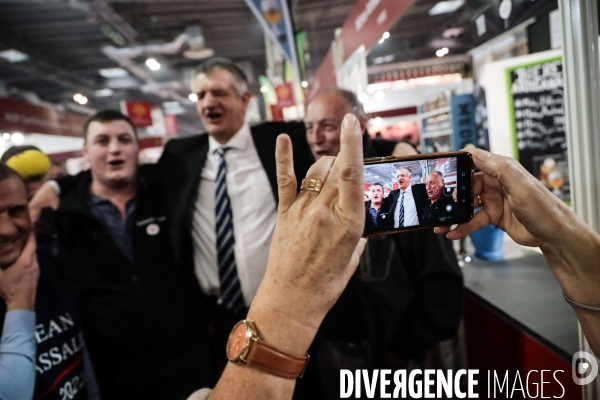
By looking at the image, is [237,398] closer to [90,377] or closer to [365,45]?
[90,377]

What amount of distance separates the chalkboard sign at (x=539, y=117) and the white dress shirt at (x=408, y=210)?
64.7 inches

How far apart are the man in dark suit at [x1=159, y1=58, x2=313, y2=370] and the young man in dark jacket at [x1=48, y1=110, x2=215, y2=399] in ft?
0.34

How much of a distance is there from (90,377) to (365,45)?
100.0 inches

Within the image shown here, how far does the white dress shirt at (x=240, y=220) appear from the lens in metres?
1.87

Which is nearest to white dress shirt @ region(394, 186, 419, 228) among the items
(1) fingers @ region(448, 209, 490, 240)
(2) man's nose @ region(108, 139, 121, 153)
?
(1) fingers @ region(448, 209, 490, 240)

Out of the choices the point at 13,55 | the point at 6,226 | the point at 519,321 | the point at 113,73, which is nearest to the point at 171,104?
the point at 113,73

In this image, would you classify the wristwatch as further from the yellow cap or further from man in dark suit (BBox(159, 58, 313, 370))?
the yellow cap

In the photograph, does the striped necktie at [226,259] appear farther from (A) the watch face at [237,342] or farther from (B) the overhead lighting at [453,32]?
(B) the overhead lighting at [453,32]

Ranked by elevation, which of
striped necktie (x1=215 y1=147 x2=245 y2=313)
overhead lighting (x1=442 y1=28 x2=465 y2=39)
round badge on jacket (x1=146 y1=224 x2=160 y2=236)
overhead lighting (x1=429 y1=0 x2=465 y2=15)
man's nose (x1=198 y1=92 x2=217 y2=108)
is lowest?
striped necktie (x1=215 y1=147 x2=245 y2=313)

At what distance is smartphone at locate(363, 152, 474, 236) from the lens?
88 cm

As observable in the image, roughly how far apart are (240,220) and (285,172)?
125cm

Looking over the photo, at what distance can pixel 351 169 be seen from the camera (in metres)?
0.62

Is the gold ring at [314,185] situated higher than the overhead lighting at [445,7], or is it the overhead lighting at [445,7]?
the overhead lighting at [445,7]

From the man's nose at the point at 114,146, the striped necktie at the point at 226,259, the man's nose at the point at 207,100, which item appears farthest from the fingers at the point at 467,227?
the man's nose at the point at 114,146
